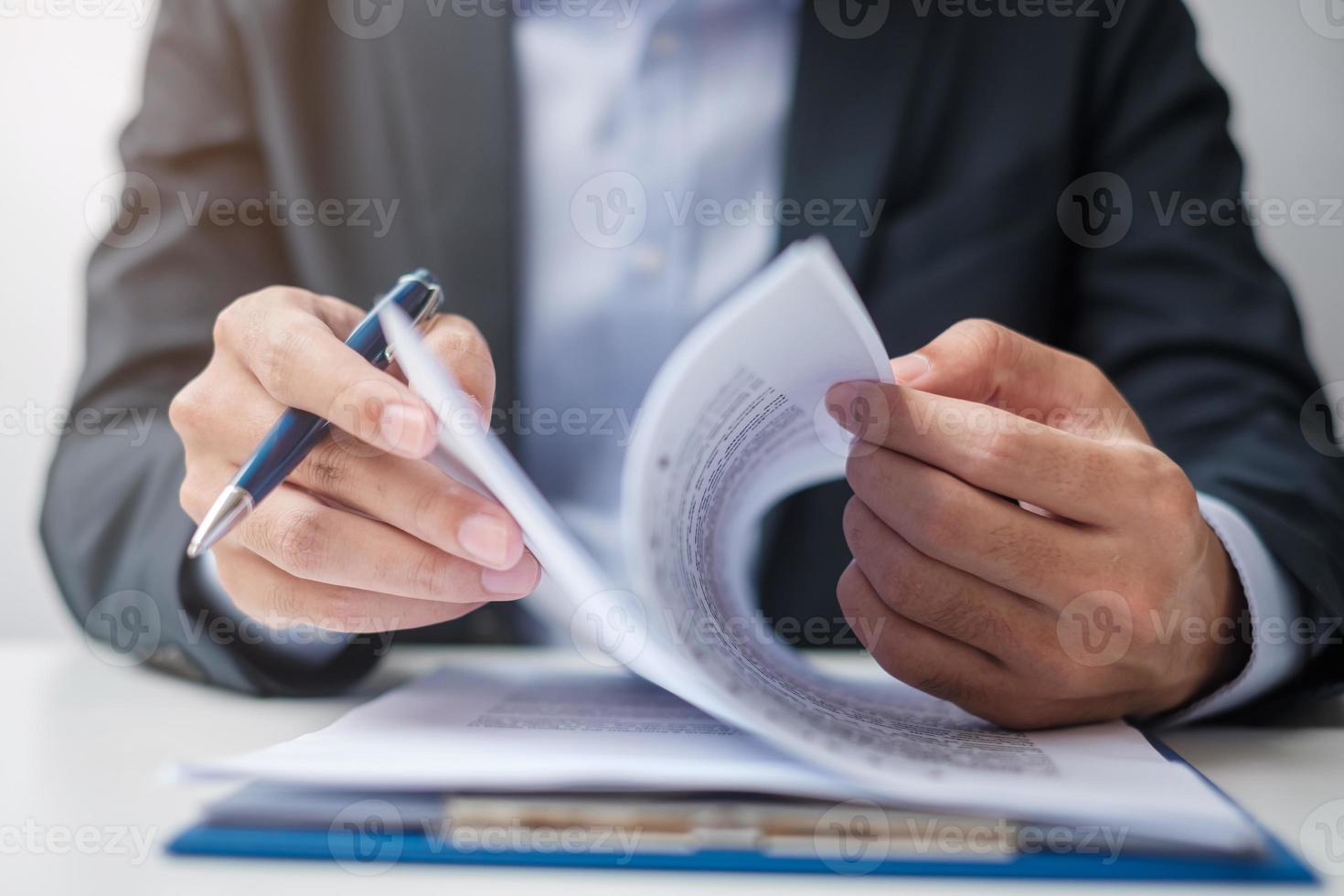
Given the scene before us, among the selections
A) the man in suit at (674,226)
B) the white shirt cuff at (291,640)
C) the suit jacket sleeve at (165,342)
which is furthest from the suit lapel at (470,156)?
the white shirt cuff at (291,640)

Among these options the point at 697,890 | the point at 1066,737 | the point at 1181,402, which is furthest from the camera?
the point at 1181,402

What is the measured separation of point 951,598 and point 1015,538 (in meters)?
0.04

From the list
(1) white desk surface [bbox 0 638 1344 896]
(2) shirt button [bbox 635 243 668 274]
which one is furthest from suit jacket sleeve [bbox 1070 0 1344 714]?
(2) shirt button [bbox 635 243 668 274]

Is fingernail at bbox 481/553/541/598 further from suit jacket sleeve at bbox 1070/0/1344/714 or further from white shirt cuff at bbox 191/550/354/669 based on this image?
suit jacket sleeve at bbox 1070/0/1344/714

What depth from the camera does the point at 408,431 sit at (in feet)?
1.09

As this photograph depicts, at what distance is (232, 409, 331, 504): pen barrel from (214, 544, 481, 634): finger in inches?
3.3

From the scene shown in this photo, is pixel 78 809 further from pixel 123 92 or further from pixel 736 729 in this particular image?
pixel 123 92

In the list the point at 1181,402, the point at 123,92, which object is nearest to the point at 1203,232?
the point at 1181,402

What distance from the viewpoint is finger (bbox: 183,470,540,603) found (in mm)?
389

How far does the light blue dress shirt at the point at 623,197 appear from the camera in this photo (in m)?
0.95

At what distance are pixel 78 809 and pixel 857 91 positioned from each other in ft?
2.67

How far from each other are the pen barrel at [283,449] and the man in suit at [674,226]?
0.12 metres

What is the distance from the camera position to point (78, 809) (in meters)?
0.36

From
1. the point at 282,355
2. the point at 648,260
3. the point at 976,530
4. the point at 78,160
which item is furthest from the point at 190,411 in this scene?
the point at 78,160
